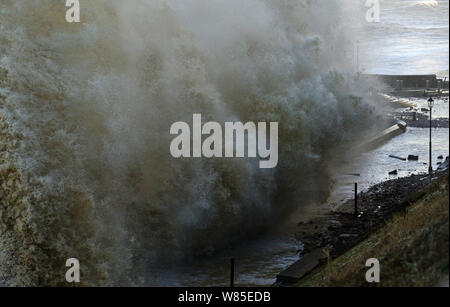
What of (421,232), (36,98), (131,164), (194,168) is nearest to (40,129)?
(36,98)

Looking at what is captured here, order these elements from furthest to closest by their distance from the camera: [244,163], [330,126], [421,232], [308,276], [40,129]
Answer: [330,126] < [244,163] < [40,129] < [308,276] < [421,232]

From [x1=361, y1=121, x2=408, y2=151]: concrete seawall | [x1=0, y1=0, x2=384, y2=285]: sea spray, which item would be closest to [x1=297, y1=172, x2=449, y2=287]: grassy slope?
[x1=0, y1=0, x2=384, y2=285]: sea spray

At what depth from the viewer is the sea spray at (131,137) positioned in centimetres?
1630

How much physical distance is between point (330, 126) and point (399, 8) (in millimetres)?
36109

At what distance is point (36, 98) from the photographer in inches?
699

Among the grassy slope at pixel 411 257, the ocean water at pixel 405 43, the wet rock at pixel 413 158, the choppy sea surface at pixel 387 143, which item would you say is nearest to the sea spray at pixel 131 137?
the choppy sea surface at pixel 387 143

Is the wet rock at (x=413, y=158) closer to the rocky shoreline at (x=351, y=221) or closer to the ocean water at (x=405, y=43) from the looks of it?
the rocky shoreline at (x=351, y=221)

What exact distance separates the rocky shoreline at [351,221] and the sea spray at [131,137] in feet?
4.41

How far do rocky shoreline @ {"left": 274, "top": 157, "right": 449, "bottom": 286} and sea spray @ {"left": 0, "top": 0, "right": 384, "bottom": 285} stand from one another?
1.34 m

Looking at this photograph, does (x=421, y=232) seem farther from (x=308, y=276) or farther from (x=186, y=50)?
(x=186, y=50)

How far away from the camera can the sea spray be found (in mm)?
16297

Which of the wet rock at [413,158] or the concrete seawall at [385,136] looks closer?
the wet rock at [413,158]

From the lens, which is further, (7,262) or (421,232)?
(7,262)

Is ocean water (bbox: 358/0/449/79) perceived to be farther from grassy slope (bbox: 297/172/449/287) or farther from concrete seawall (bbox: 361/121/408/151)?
grassy slope (bbox: 297/172/449/287)
